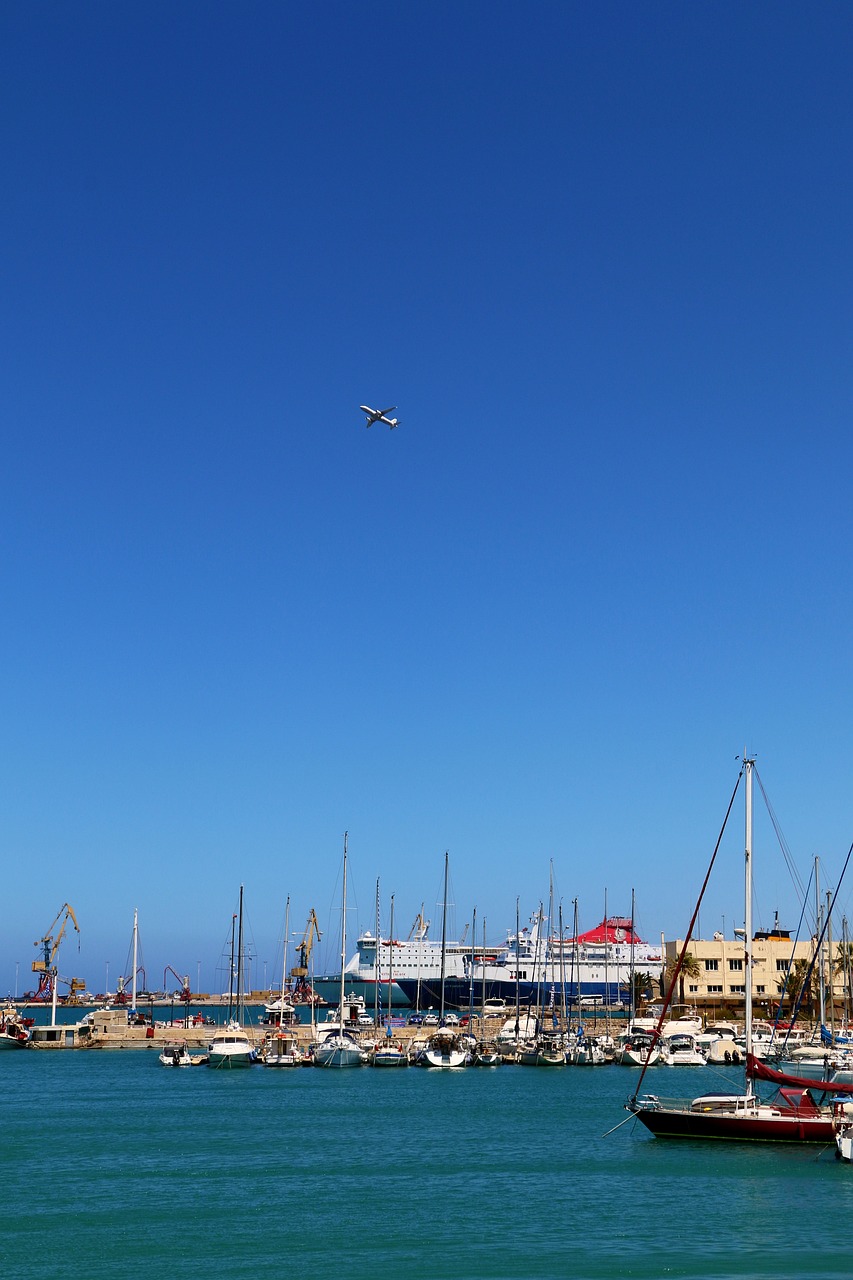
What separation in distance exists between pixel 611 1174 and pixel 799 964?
89665 millimetres

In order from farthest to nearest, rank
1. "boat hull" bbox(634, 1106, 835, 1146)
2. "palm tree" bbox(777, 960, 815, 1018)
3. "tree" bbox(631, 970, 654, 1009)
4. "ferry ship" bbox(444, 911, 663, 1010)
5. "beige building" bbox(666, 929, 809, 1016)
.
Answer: "ferry ship" bbox(444, 911, 663, 1010)
"tree" bbox(631, 970, 654, 1009)
"beige building" bbox(666, 929, 809, 1016)
"palm tree" bbox(777, 960, 815, 1018)
"boat hull" bbox(634, 1106, 835, 1146)

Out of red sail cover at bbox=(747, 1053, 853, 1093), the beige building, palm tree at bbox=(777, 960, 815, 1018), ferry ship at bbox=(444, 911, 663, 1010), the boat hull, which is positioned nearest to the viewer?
the boat hull

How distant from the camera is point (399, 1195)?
38688 millimetres

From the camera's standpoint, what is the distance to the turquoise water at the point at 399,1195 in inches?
1210

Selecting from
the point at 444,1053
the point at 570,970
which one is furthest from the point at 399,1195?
the point at 570,970

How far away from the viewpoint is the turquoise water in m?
30.7

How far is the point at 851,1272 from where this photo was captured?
29.3 m

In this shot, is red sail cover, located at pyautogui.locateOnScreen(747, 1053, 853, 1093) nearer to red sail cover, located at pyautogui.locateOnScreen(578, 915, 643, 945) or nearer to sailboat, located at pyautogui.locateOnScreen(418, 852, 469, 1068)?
sailboat, located at pyautogui.locateOnScreen(418, 852, 469, 1068)

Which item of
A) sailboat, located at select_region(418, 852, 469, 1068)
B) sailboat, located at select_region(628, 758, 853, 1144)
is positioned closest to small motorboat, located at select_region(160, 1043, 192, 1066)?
sailboat, located at select_region(418, 852, 469, 1068)

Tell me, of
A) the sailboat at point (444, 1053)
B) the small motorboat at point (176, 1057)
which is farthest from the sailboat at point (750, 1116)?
the small motorboat at point (176, 1057)

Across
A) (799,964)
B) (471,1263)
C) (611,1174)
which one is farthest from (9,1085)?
(799,964)

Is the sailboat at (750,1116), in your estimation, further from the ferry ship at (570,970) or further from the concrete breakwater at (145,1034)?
the ferry ship at (570,970)

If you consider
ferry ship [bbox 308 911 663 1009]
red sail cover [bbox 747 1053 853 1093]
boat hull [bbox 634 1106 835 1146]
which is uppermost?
red sail cover [bbox 747 1053 853 1093]

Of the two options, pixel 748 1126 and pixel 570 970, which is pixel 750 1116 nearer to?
pixel 748 1126
